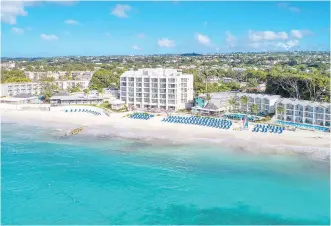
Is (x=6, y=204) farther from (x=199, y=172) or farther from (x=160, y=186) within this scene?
(x=199, y=172)

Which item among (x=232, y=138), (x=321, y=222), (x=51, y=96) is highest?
(x=51, y=96)

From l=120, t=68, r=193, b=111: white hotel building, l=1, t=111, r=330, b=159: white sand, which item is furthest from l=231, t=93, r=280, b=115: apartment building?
l=120, t=68, r=193, b=111: white hotel building

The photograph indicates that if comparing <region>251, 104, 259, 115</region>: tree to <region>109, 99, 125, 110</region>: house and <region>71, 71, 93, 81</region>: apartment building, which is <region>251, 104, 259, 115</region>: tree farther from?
<region>71, 71, 93, 81</region>: apartment building

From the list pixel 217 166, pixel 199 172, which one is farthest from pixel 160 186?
pixel 217 166

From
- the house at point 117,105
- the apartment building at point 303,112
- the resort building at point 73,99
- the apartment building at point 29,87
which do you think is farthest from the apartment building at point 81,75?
the apartment building at point 303,112

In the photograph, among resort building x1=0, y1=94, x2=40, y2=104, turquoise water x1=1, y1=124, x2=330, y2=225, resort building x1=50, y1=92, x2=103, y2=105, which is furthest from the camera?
resort building x1=0, y1=94, x2=40, y2=104

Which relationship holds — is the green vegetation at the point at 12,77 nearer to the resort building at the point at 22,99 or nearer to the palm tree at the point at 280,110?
the resort building at the point at 22,99

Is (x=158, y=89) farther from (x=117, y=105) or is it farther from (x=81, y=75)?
(x=81, y=75)
